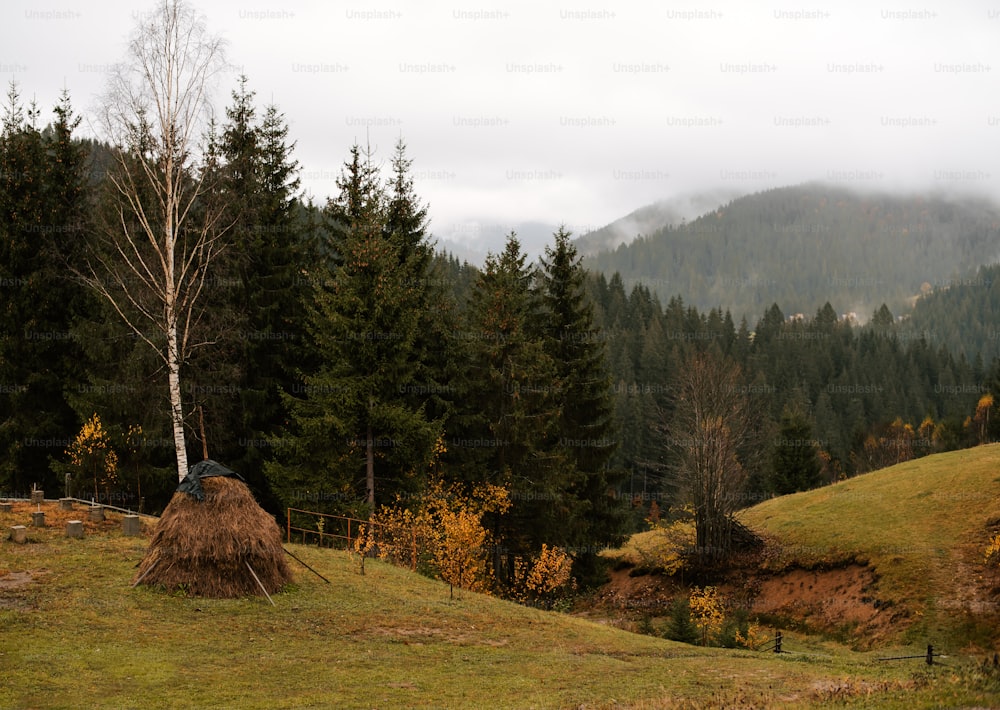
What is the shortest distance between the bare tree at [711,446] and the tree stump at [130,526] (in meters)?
25.4

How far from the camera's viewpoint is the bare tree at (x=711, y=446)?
121ft

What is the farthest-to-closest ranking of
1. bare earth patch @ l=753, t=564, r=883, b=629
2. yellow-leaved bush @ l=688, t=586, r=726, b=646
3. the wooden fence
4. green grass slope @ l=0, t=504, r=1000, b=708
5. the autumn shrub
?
the autumn shrub < bare earth patch @ l=753, t=564, r=883, b=629 < yellow-leaved bush @ l=688, t=586, r=726, b=646 < the wooden fence < green grass slope @ l=0, t=504, r=1000, b=708

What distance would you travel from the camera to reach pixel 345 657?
50.5 feet

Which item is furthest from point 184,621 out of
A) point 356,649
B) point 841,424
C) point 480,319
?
point 841,424

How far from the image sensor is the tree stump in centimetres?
2377

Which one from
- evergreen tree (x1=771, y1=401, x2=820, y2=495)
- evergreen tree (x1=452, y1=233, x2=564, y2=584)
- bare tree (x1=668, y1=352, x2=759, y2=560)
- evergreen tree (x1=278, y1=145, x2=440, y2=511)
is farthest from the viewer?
evergreen tree (x1=771, y1=401, x2=820, y2=495)

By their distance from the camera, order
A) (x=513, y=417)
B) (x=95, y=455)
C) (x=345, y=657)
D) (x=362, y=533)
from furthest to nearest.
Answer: (x=513, y=417)
(x=95, y=455)
(x=362, y=533)
(x=345, y=657)

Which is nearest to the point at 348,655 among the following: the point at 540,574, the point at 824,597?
the point at 540,574

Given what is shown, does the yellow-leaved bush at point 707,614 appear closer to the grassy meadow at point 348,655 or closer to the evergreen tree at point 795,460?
the grassy meadow at point 348,655

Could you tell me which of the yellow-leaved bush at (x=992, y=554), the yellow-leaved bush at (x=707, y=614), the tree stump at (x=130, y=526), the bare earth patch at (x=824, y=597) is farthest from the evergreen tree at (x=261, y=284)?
the yellow-leaved bush at (x=992, y=554)

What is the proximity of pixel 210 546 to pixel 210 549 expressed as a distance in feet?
0.26

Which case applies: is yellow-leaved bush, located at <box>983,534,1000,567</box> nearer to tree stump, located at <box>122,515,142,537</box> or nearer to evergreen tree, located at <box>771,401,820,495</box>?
tree stump, located at <box>122,515,142,537</box>

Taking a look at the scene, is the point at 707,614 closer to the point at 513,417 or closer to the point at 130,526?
the point at 513,417

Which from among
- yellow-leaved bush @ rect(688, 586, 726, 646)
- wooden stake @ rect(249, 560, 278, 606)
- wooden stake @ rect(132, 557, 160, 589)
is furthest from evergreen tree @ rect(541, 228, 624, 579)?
wooden stake @ rect(132, 557, 160, 589)
